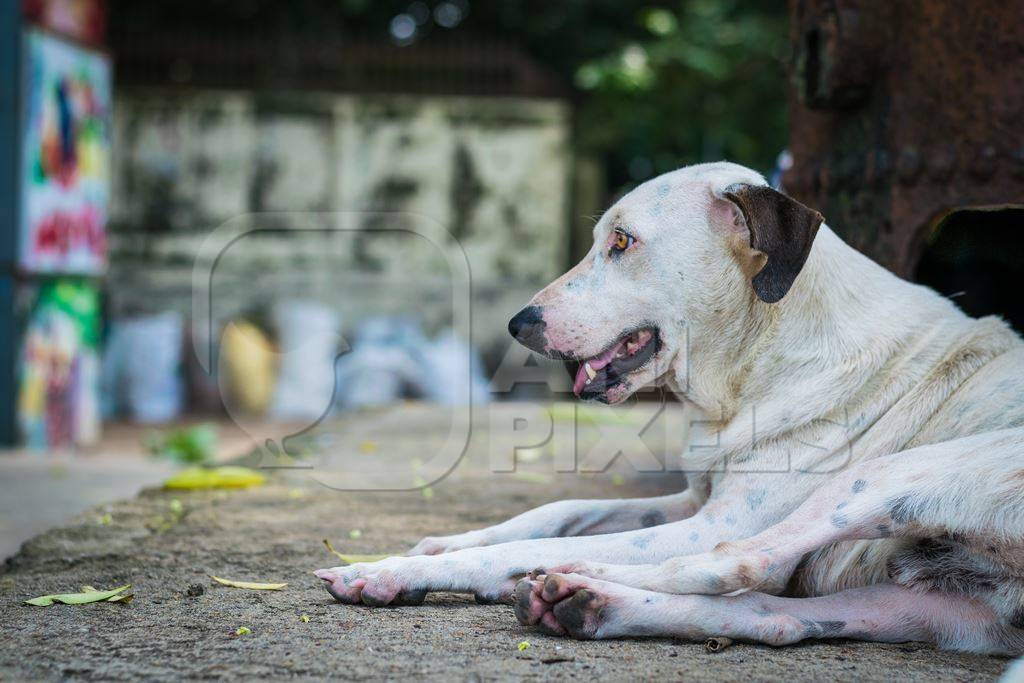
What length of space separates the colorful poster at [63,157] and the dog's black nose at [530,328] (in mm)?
5644

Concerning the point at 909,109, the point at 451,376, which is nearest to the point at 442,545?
the point at 909,109

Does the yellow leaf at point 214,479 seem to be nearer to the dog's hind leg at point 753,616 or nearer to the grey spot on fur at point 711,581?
the dog's hind leg at point 753,616

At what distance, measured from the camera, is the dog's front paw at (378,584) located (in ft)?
8.97

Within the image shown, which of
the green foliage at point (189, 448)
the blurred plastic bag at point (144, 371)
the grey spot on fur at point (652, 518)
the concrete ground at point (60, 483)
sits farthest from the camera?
the blurred plastic bag at point (144, 371)

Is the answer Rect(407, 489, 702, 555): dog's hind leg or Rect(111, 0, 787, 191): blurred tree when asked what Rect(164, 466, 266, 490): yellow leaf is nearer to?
Rect(407, 489, 702, 555): dog's hind leg

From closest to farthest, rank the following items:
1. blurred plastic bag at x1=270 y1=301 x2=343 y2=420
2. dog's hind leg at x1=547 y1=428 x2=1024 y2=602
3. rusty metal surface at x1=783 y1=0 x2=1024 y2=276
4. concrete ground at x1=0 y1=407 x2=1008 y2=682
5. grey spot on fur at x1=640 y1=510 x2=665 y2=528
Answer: concrete ground at x1=0 y1=407 x2=1008 y2=682 → dog's hind leg at x1=547 y1=428 x2=1024 y2=602 → grey spot on fur at x1=640 y1=510 x2=665 y2=528 → rusty metal surface at x1=783 y1=0 x2=1024 y2=276 → blurred plastic bag at x1=270 y1=301 x2=343 y2=420

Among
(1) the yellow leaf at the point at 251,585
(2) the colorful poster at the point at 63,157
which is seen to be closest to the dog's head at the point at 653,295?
(1) the yellow leaf at the point at 251,585

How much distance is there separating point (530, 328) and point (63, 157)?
626cm

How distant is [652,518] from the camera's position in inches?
125

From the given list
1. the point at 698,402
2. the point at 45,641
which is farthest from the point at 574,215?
the point at 45,641

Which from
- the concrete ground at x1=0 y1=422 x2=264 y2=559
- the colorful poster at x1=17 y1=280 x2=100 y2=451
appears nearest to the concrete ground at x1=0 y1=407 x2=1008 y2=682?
the concrete ground at x1=0 y1=422 x2=264 y2=559

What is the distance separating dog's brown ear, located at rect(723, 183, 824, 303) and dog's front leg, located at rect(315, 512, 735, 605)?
577 millimetres

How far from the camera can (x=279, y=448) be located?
18.8 feet

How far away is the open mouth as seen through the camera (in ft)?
9.73
